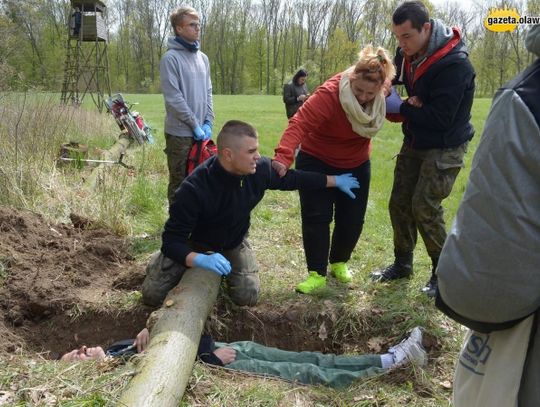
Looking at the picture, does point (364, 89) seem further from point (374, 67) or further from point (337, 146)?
point (337, 146)

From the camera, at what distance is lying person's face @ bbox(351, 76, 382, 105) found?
137 inches

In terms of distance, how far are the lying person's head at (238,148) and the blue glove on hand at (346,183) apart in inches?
29.3

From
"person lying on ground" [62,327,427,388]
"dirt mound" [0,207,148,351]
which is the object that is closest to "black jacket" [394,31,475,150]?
"person lying on ground" [62,327,427,388]

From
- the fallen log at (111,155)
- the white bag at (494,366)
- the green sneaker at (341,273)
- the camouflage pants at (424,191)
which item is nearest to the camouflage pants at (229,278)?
the green sneaker at (341,273)

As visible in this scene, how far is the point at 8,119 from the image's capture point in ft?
21.0

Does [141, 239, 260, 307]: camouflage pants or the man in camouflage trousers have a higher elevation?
the man in camouflage trousers

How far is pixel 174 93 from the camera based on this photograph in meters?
5.06

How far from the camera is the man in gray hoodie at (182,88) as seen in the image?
4.98 metres

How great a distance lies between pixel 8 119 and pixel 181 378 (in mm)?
5230

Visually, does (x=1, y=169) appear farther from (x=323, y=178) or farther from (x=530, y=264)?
(x=530, y=264)

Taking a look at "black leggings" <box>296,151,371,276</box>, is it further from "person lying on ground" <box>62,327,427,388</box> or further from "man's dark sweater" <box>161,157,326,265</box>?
"person lying on ground" <box>62,327,427,388</box>

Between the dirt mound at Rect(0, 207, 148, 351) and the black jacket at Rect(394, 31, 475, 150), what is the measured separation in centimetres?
249

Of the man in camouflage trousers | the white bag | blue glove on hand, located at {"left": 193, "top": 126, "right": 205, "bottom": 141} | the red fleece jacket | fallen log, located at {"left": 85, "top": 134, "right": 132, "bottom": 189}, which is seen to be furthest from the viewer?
fallen log, located at {"left": 85, "top": 134, "right": 132, "bottom": 189}

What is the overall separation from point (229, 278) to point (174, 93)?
2.18 metres
